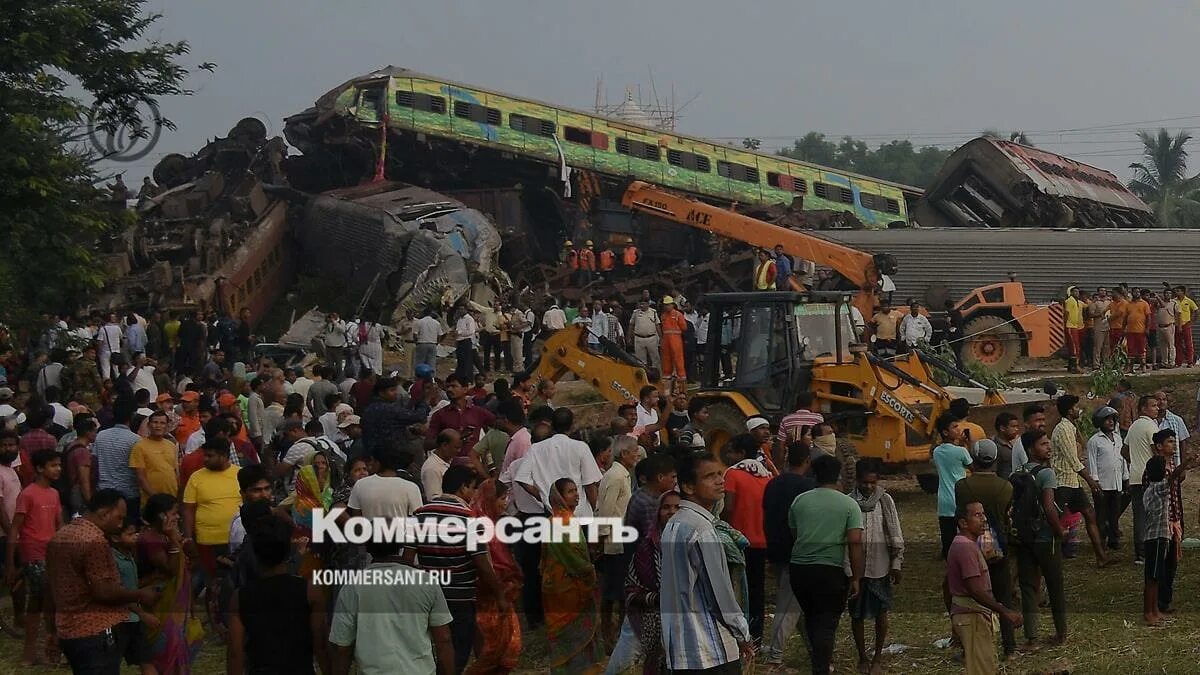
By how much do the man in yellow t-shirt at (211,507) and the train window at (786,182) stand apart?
26925mm

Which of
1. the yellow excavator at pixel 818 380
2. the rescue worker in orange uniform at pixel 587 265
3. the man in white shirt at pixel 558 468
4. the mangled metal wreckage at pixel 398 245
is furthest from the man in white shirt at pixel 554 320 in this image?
the man in white shirt at pixel 558 468

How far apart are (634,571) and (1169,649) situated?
352 centimetres

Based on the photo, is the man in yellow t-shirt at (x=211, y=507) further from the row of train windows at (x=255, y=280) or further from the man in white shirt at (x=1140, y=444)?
the row of train windows at (x=255, y=280)

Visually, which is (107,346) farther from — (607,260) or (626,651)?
(626,651)

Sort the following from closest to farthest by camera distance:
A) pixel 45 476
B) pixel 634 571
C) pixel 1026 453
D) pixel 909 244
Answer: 1. pixel 634 571
2. pixel 45 476
3. pixel 1026 453
4. pixel 909 244

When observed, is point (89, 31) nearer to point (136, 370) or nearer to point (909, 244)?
point (136, 370)

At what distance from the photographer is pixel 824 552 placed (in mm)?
8516

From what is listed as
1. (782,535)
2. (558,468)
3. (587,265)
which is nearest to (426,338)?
(587,265)

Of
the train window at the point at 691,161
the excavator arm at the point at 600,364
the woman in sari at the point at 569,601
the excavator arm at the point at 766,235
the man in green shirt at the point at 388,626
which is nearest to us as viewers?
the man in green shirt at the point at 388,626

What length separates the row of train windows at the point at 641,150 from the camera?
32312mm

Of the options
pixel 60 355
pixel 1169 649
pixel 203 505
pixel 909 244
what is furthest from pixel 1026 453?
pixel 909 244

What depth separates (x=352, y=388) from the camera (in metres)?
16.3

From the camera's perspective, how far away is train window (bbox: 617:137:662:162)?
34.2 meters

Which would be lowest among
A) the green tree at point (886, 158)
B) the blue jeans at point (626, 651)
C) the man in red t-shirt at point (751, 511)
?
the blue jeans at point (626, 651)
